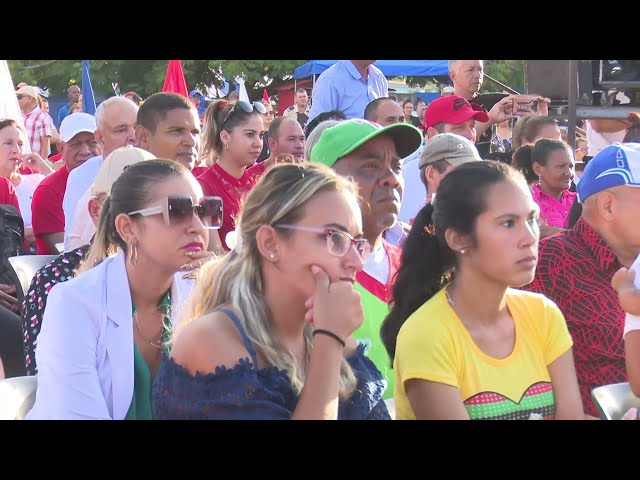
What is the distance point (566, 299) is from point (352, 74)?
4043 millimetres

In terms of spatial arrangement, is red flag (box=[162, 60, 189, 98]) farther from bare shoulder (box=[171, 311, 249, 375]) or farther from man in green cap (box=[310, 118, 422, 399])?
bare shoulder (box=[171, 311, 249, 375])

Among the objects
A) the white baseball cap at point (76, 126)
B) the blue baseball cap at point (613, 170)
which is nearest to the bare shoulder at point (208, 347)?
the blue baseball cap at point (613, 170)

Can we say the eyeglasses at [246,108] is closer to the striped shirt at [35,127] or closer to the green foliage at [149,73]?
the striped shirt at [35,127]

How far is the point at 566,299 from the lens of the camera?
3.53m

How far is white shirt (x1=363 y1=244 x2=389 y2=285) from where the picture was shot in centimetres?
337

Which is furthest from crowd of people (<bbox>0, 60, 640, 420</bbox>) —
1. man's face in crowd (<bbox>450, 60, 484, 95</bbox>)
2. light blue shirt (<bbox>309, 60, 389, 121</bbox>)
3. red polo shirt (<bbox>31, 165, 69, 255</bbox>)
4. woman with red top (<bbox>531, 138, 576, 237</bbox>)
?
man's face in crowd (<bbox>450, 60, 484, 95</bbox>)

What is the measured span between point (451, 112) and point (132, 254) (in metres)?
3.54

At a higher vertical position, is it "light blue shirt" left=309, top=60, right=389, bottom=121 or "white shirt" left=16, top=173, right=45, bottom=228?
"light blue shirt" left=309, top=60, right=389, bottom=121

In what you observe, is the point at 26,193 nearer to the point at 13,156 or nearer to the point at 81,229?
the point at 13,156

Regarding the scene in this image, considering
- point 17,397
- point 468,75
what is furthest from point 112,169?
point 468,75

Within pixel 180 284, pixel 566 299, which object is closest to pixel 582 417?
pixel 566 299

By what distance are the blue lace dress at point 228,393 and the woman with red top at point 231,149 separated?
3.09 m

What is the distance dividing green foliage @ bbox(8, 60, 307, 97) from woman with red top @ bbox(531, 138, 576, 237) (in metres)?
15.4
